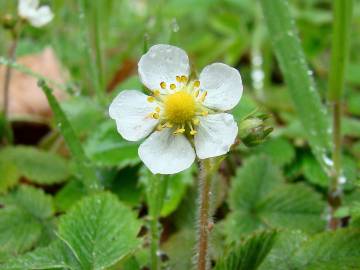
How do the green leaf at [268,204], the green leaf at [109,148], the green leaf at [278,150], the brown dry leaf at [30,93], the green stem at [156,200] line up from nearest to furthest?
the green stem at [156,200] → the green leaf at [268,204] → the green leaf at [109,148] → the green leaf at [278,150] → the brown dry leaf at [30,93]

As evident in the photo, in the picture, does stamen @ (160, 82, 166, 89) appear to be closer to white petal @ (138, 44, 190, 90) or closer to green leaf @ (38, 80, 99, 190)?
white petal @ (138, 44, 190, 90)

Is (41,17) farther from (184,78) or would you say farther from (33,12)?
(184,78)

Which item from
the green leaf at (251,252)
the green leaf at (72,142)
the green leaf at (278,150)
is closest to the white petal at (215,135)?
the green leaf at (251,252)

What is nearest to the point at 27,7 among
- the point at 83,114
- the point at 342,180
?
the point at 83,114

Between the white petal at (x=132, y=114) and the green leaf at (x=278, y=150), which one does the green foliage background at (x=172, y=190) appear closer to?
the green leaf at (x=278, y=150)

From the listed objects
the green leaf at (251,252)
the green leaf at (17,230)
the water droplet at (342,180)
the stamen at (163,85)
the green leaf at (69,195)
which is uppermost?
the stamen at (163,85)

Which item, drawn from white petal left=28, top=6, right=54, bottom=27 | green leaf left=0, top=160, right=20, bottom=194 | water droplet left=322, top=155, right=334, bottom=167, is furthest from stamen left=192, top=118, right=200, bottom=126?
white petal left=28, top=6, right=54, bottom=27

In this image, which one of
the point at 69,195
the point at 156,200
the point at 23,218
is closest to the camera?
the point at 156,200

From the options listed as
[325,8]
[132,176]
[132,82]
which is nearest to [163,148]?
[132,176]
